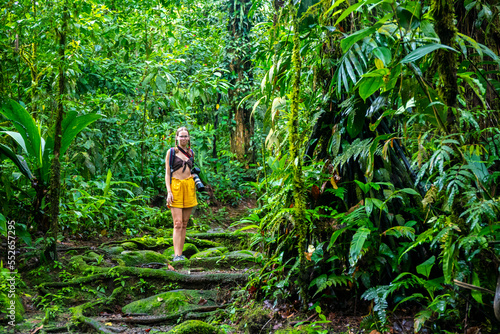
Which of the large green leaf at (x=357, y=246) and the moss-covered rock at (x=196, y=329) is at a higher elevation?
the large green leaf at (x=357, y=246)

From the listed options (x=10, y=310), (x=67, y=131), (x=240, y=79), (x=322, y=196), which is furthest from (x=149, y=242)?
(x=240, y=79)

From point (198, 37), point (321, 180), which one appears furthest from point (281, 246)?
point (198, 37)

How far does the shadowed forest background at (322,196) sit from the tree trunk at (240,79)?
4.92 metres

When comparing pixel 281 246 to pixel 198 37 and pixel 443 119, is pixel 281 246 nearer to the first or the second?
pixel 443 119

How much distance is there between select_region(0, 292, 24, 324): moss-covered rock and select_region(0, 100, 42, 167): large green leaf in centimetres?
164

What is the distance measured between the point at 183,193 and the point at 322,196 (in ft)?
8.98

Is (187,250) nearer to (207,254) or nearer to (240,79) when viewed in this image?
(207,254)

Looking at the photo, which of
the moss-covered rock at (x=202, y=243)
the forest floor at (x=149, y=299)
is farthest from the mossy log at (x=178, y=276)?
the moss-covered rock at (x=202, y=243)

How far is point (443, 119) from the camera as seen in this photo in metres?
1.84

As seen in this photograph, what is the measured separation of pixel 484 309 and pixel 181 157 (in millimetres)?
4093

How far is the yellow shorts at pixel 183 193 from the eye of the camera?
534 centimetres

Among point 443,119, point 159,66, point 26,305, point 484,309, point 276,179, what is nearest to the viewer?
point 443,119

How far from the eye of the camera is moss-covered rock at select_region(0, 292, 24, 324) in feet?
10.6

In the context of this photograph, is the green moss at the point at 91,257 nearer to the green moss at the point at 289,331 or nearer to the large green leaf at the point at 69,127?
the large green leaf at the point at 69,127
